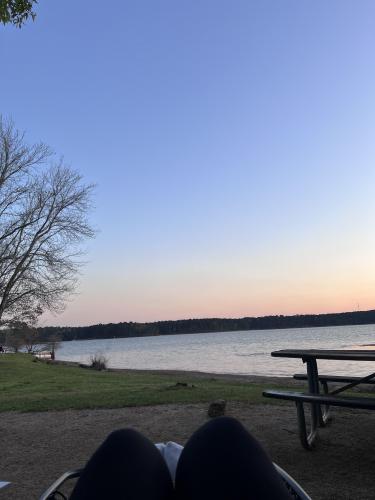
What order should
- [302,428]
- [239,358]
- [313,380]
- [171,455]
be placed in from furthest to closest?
[239,358] → [313,380] → [302,428] → [171,455]

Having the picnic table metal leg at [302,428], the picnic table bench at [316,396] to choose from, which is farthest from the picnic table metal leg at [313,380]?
the picnic table metal leg at [302,428]

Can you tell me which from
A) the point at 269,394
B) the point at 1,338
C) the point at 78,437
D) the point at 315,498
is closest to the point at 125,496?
the point at 315,498

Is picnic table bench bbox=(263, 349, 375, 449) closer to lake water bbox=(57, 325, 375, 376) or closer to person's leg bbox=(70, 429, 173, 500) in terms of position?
person's leg bbox=(70, 429, 173, 500)

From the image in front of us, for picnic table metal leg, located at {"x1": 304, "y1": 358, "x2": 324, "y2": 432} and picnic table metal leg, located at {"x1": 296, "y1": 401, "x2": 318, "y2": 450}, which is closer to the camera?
picnic table metal leg, located at {"x1": 296, "y1": 401, "x2": 318, "y2": 450}

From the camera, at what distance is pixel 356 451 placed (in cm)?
442

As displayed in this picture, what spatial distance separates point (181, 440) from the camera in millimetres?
5039

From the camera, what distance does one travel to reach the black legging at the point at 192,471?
1.91 m

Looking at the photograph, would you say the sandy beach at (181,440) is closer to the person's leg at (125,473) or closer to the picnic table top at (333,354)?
the picnic table top at (333,354)

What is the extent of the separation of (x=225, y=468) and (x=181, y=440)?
3.23m

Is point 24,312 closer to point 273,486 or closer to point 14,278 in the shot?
point 14,278

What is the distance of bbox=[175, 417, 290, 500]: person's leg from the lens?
1883 millimetres

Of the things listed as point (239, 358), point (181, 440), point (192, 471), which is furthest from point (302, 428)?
point (239, 358)

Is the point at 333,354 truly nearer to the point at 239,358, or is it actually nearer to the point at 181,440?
the point at 181,440

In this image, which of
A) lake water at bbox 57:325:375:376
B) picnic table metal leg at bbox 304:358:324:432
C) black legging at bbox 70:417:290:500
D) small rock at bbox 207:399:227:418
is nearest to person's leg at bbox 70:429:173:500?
black legging at bbox 70:417:290:500
